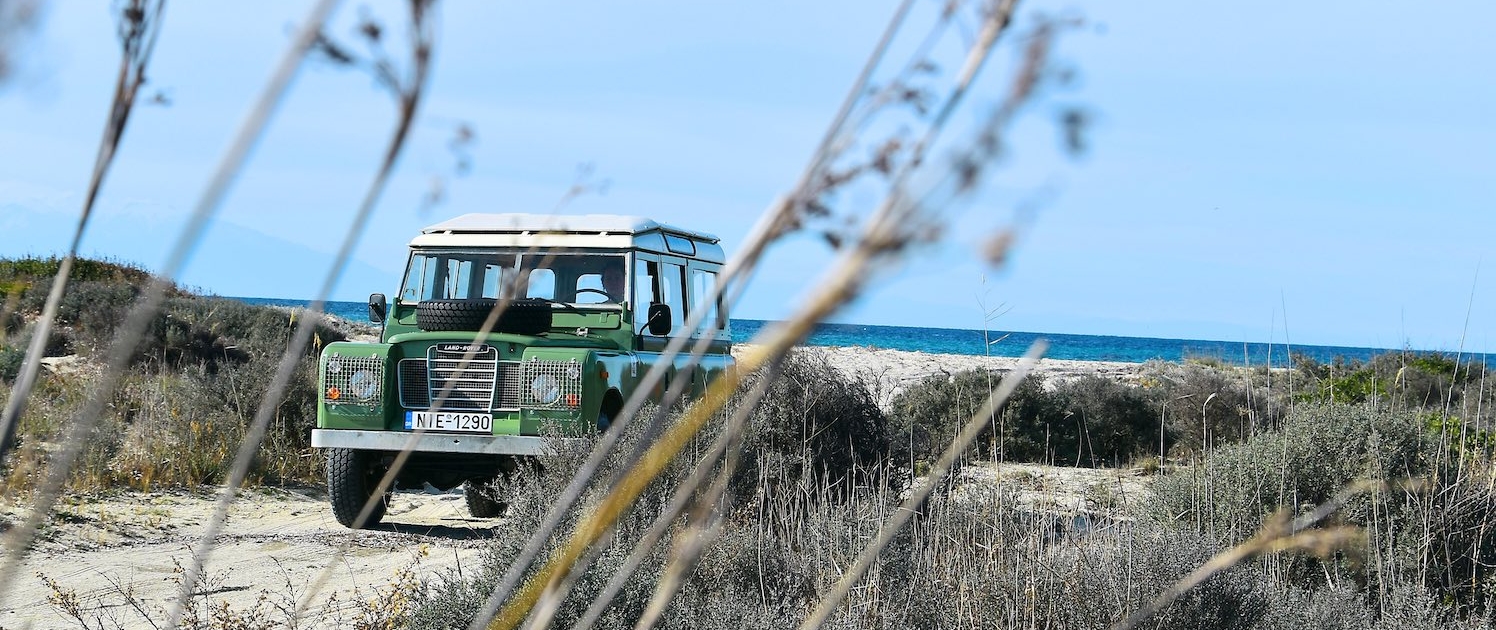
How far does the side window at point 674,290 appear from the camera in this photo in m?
8.42

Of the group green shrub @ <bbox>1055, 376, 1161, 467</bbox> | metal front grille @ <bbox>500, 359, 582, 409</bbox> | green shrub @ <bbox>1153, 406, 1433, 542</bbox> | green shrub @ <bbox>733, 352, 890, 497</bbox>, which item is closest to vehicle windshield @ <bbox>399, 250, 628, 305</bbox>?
metal front grille @ <bbox>500, 359, 582, 409</bbox>

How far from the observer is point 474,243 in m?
8.05

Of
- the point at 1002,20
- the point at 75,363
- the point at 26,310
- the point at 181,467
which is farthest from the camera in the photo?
the point at 26,310

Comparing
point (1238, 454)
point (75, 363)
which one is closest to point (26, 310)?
point (75, 363)

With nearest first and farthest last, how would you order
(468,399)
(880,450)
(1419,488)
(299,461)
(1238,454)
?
1. (1419,488)
2. (1238,454)
3. (468,399)
4. (880,450)
5. (299,461)

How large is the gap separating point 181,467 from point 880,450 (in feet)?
17.4

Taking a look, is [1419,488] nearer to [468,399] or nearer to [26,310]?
[468,399]

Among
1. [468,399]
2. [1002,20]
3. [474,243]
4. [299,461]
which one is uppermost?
[474,243]

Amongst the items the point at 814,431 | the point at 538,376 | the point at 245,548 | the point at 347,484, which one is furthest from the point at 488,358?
the point at 814,431

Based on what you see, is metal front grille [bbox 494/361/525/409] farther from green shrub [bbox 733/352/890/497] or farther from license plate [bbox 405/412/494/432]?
green shrub [bbox 733/352/890/497]

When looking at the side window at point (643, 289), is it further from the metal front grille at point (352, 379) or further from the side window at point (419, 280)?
the metal front grille at point (352, 379)

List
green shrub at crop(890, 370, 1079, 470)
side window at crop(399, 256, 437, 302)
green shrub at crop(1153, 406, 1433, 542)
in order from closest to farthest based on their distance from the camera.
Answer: green shrub at crop(1153, 406, 1433, 542) < side window at crop(399, 256, 437, 302) < green shrub at crop(890, 370, 1079, 470)

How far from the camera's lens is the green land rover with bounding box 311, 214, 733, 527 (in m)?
7.05

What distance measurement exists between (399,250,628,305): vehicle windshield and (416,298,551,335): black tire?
31 centimetres
